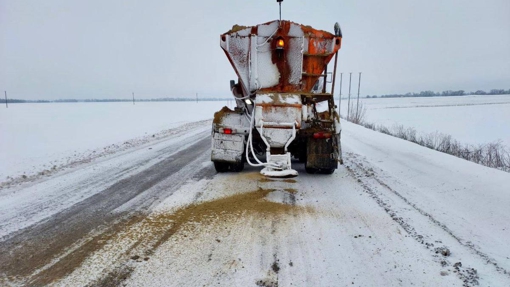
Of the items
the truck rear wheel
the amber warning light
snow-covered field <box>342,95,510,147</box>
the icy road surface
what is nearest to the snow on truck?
the amber warning light

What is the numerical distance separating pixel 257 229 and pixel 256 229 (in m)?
0.01

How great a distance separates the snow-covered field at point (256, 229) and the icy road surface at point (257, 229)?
0.02 meters

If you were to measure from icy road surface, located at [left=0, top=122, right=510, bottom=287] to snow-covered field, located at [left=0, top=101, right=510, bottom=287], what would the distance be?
0.02 metres

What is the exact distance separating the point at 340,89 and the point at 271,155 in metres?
37.2

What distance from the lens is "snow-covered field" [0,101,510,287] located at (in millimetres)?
2812

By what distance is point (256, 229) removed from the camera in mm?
3789

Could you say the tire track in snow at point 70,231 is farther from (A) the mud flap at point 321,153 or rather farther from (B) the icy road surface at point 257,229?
(A) the mud flap at point 321,153

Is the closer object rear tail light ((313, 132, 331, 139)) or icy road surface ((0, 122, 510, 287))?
icy road surface ((0, 122, 510, 287))

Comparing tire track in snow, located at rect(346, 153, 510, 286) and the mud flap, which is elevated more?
the mud flap

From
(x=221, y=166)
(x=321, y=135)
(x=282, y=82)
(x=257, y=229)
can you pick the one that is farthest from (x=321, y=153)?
(x=257, y=229)

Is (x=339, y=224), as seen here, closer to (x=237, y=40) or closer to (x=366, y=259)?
(x=366, y=259)

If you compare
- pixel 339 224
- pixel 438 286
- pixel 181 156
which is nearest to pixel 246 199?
pixel 339 224

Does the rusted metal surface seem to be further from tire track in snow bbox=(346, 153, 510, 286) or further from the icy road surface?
tire track in snow bbox=(346, 153, 510, 286)

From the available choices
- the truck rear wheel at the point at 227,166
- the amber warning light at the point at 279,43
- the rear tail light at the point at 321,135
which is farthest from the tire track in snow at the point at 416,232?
the amber warning light at the point at 279,43
